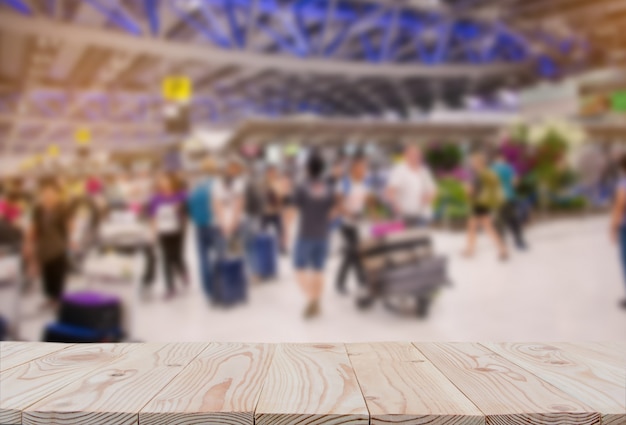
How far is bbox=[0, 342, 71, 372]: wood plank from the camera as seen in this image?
1.21 metres

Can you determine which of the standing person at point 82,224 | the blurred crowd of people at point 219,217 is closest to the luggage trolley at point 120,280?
the blurred crowd of people at point 219,217

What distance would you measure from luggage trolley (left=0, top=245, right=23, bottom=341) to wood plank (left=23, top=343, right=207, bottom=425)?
11.0 ft

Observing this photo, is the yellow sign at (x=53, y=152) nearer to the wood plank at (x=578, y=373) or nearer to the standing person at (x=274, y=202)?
the standing person at (x=274, y=202)

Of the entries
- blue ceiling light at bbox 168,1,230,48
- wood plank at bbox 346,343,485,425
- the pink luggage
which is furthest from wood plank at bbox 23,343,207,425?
blue ceiling light at bbox 168,1,230,48

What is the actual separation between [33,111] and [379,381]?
28.5 meters

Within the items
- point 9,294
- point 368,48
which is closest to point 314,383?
point 9,294

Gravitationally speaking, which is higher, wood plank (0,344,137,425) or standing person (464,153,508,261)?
standing person (464,153,508,261)

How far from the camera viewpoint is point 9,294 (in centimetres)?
409

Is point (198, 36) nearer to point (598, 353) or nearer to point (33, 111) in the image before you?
point (33, 111)

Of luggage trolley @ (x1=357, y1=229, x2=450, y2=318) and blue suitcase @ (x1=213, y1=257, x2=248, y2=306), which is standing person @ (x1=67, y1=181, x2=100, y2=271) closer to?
blue suitcase @ (x1=213, y1=257, x2=248, y2=306)

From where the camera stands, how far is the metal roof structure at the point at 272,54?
16281 millimetres

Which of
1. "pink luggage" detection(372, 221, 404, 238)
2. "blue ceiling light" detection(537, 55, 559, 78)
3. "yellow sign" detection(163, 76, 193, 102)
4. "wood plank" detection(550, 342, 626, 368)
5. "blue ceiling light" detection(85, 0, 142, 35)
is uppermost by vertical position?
"blue ceiling light" detection(537, 55, 559, 78)

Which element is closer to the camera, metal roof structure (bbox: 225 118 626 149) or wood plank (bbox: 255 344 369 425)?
wood plank (bbox: 255 344 369 425)

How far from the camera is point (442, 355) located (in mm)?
1232
